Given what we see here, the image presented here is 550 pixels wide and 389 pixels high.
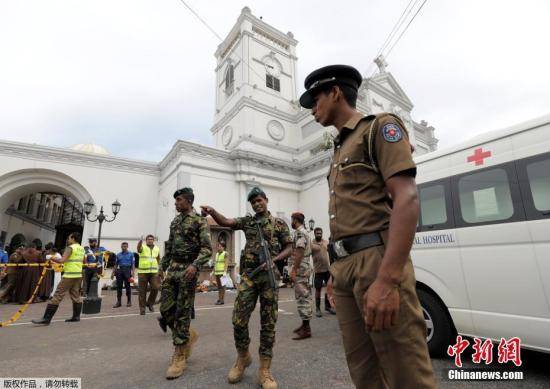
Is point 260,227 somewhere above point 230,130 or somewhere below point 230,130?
below

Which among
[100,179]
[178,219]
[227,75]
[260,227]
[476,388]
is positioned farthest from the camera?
[227,75]

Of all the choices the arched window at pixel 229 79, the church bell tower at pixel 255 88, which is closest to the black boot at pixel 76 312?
the church bell tower at pixel 255 88

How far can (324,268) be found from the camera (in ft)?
→ 23.4

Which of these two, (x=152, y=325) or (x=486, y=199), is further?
(x=152, y=325)

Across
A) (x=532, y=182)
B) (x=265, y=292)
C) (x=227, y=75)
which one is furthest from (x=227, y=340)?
(x=227, y=75)

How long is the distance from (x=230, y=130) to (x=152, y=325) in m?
17.7

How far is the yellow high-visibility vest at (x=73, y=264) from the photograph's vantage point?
6.49 meters

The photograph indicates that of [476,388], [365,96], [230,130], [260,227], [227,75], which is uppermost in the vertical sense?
[227,75]

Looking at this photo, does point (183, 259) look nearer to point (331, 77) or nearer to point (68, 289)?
point (331, 77)

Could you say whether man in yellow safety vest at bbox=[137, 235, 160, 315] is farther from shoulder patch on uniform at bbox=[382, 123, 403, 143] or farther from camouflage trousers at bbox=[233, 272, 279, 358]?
shoulder patch on uniform at bbox=[382, 123, 403, 143]

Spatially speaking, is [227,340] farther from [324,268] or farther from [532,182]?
[532,182]

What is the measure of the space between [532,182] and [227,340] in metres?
4.45

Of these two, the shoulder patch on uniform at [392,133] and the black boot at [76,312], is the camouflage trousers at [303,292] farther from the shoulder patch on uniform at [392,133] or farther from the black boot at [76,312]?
the black boot at [76,312]

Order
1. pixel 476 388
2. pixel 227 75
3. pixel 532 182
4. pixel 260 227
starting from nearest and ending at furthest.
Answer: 1. pixel 476 388
2. pixel 532 182
3. pixel 260 227
4. pixel 227 75
